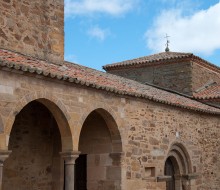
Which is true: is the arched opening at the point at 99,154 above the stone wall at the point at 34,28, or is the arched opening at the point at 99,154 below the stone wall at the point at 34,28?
below

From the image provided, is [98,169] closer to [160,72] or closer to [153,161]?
[153,161]

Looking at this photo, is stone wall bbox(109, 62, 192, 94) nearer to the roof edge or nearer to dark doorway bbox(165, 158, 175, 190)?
dark doorway bbox(165, 158, 175, 190)

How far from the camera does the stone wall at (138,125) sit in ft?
23.5

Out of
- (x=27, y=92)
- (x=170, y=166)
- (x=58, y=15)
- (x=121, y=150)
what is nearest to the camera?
(x=27, y=92)

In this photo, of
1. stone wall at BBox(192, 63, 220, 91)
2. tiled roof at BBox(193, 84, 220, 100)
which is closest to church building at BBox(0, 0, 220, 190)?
tiled roof at BBox(193, 84, 220, 100)

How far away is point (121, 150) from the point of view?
9344 millimetres

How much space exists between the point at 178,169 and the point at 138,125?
2743 mm

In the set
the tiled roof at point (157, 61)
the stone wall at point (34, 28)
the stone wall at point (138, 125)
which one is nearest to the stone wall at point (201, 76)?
the tiled roof at point (157, 61)

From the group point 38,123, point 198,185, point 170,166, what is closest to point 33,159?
point 38,123

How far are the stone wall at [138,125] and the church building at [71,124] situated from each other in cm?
2

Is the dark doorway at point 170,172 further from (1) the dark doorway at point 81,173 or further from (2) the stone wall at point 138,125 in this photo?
(1) the dark doorway at point 81,173

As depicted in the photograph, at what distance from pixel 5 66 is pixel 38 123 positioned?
3426 millimetres

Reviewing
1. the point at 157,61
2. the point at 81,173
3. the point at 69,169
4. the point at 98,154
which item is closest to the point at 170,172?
the point at 81,173

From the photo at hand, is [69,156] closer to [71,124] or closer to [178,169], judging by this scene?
[71,124]
